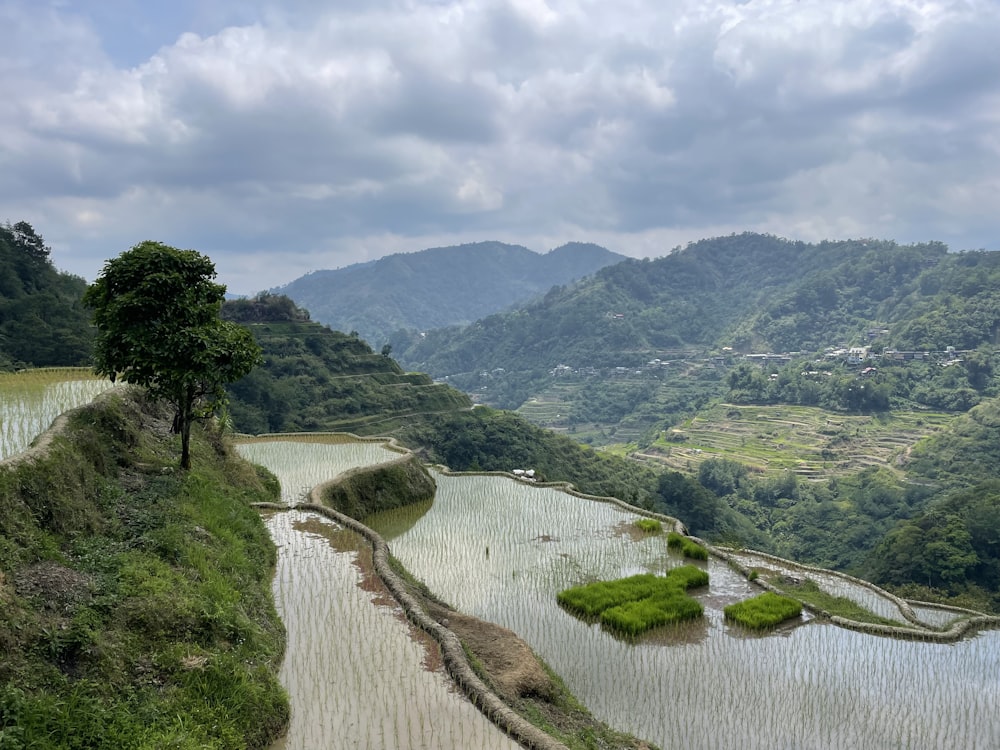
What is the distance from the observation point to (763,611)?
12578 mm

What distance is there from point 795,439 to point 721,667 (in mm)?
74753

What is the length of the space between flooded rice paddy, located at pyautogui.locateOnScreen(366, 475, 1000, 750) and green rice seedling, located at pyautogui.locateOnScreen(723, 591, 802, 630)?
22cm

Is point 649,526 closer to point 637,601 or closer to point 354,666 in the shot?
point 637,601

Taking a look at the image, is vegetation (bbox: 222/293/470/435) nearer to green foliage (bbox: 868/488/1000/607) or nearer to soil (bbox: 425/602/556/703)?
green foliage (bbox: 868/488/1000/607)

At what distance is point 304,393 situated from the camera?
4647cm

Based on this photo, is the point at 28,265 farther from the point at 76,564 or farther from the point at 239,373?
the point at 76,564

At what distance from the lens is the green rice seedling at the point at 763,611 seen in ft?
39.9

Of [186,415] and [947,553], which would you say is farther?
[947,553]

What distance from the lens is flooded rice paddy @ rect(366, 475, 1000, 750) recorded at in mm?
9078

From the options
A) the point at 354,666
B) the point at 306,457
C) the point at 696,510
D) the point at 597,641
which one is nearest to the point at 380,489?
the point at 306,457

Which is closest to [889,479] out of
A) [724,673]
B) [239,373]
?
[724,673]

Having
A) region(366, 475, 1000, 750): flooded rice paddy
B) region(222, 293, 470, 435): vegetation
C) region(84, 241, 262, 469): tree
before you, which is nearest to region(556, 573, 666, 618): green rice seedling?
region(366, 475, 1000, 750): flooded rice paddy

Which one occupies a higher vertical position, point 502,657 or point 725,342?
point 725,342

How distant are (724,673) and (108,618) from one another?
861cm
